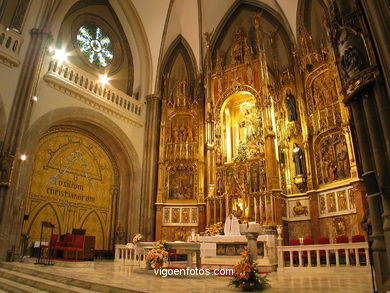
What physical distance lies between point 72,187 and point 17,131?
4.53m

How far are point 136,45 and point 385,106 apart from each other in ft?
54.2

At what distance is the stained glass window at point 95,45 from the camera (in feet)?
55.6

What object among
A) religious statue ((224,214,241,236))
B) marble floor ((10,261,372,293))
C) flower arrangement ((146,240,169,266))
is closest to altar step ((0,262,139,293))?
marble floor ((10,261,372,293))

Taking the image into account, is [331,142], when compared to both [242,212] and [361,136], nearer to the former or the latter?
[242,212]

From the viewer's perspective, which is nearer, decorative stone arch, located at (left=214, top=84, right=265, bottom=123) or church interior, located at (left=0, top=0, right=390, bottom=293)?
church interior, located at (left=0, top=0, right=390, bottom=293)

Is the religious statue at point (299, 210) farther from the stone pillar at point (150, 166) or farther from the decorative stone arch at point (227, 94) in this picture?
the stone pillar at point (150, 166)

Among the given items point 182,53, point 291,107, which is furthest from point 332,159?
point 182,53

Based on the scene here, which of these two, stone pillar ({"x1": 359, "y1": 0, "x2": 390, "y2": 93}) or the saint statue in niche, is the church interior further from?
stone pillar ({"x1": 359, "y1": 0, "x2": 390, "y2": 93})

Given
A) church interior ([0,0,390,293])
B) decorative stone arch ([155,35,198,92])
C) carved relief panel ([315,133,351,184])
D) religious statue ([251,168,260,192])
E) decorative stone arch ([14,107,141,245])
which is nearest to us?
church interior ([0,0,390,293])

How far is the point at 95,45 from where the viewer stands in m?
17.6

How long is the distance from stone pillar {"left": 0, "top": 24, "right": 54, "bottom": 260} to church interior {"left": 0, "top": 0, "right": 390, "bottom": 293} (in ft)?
0.16

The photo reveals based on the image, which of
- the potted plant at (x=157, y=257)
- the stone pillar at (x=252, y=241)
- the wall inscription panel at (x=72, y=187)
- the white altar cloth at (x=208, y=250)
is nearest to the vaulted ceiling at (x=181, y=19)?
the wall inscription panel at (x=72, y=187)

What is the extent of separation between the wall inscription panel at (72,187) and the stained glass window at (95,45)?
463cm

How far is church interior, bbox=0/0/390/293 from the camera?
11000 mm
